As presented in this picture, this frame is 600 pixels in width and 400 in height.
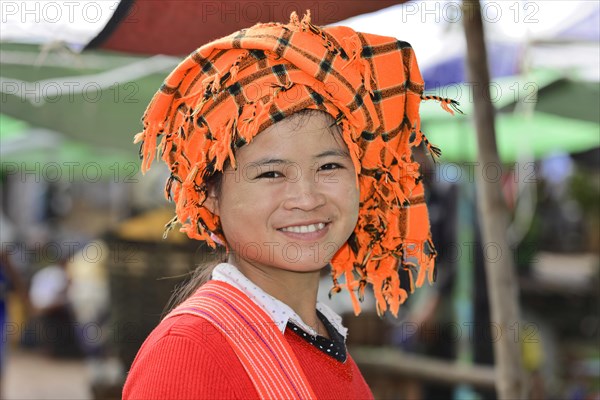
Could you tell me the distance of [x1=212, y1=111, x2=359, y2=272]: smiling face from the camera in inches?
61.9

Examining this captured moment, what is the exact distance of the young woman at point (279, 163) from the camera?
1.53m

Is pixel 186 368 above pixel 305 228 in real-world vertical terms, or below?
below

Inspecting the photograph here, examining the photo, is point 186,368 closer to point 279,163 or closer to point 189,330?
point 189,330

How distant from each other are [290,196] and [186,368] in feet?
1.43

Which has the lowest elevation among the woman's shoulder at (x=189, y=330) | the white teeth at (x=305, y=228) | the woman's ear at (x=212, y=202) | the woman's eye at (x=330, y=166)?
the woman's shoulder at (x=189, y=330)

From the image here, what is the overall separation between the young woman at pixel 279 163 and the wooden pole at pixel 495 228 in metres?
1.15

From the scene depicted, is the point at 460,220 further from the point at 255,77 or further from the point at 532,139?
the point at 255,77

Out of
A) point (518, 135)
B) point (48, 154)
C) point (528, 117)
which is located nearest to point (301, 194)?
point (528, 117)

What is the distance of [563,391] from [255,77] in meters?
5.35

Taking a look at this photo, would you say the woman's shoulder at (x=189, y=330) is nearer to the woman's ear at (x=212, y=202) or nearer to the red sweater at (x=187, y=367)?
the red sweater at (x=187, y=367)

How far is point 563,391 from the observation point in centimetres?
610

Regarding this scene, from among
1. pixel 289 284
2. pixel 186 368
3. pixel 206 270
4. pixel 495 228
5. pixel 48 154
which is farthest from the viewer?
pixel 48 154

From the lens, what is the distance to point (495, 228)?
A: 2943mm

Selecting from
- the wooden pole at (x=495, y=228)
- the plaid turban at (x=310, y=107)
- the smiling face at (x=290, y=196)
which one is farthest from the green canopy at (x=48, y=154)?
the smiling face at (x=290, y=196)
